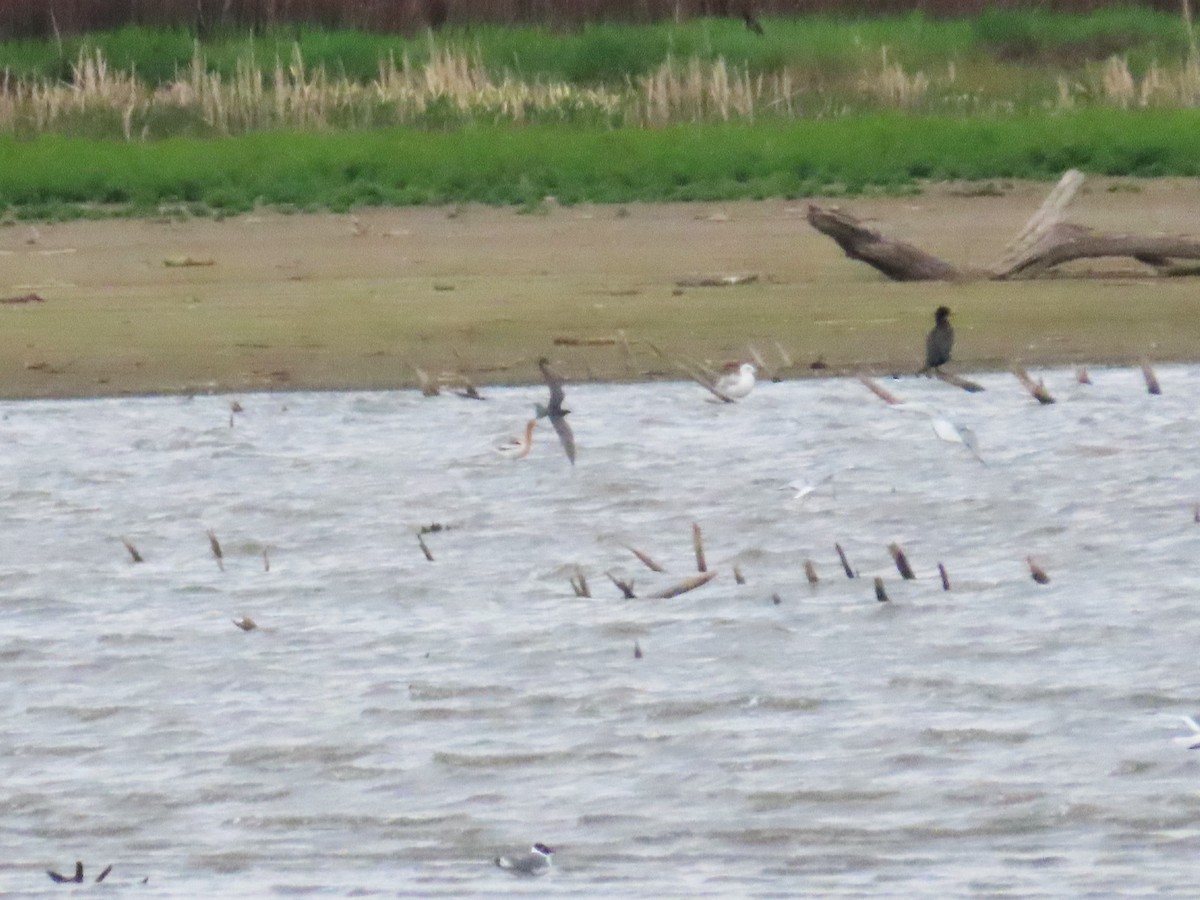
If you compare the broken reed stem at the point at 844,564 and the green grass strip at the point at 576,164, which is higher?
the broken reed stem at the point at 844,564

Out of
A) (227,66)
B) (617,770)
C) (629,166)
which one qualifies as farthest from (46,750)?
(227,66)

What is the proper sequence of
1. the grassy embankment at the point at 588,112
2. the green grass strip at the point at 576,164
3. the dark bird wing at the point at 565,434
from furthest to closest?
the grassy embankment at the point at 588,112 < the green grass strip at the point at 576,164 < the dark bird wing at the point at 565,434

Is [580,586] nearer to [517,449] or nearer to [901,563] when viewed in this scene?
[901,563]

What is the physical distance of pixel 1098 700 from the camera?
5246 mm

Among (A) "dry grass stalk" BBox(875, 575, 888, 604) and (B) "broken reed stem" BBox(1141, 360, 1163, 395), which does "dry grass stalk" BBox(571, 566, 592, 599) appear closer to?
(A) "dry grass stalk" BBox(875, 575, 888, 604)

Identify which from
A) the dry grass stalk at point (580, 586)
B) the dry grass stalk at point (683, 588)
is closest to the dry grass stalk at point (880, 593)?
the dry grass stalk at point (683, 588)

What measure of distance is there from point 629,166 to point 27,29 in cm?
1037

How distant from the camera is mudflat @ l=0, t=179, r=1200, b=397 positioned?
1095 cm

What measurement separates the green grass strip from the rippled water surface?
25.4ft

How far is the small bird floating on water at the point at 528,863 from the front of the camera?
4164 millimetres

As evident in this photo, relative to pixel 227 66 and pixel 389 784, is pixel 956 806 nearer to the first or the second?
pixel 389 784

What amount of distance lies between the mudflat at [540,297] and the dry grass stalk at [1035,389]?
38.6 inches

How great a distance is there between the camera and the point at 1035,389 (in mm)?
9453

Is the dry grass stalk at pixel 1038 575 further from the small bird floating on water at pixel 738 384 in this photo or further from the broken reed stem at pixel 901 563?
the small bird floating on water at pixel 738 384
